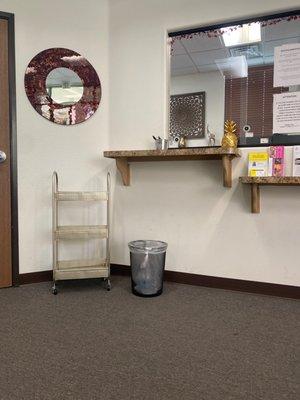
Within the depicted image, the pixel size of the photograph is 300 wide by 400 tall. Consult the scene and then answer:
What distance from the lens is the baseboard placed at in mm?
2248

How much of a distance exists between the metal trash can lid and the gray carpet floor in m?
0.33

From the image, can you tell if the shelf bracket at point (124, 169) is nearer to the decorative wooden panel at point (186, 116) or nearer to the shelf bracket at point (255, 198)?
the decorative wooden panel at point (186, 116)

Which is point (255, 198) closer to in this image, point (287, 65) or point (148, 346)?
point (287, 65)

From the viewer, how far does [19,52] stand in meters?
2.44

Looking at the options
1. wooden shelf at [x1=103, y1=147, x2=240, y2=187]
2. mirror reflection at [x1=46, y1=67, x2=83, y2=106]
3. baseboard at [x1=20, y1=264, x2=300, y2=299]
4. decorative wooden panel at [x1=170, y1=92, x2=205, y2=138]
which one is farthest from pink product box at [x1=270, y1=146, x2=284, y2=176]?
mirror reflection at [x1=46, y1=67, x2=83, y2=106]

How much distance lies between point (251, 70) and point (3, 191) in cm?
209

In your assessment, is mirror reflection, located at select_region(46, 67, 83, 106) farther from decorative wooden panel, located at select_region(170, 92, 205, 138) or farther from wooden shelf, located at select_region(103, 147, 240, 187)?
decorative wooden panel, located at select_region(170, 92, 205, 138)

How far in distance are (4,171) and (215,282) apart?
180 cm

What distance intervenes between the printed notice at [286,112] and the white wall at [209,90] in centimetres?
40

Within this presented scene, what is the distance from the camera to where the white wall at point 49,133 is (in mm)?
2469

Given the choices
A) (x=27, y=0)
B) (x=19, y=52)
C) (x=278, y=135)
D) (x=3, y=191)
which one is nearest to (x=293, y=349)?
(x=278, y=135)

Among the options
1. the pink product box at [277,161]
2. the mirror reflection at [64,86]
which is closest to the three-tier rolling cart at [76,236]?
the mirror reflection at [64,86]

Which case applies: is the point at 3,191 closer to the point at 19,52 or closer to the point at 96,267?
the point at 96,267

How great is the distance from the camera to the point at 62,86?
8.51 ft
